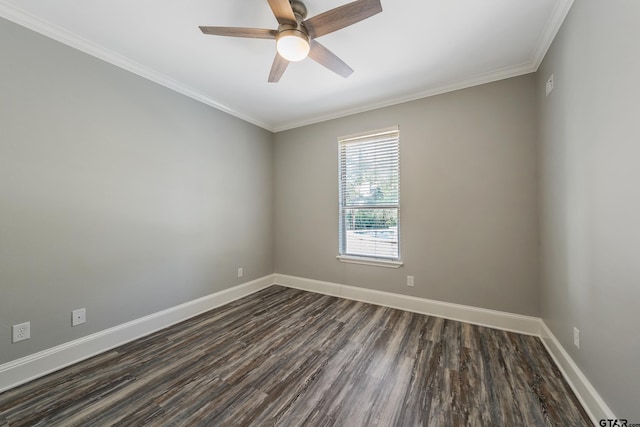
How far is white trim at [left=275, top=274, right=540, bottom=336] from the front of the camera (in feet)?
8.11

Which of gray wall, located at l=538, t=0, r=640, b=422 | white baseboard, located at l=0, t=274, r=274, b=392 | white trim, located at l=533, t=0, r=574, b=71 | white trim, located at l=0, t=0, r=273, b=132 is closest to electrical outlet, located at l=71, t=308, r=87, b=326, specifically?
white baseboard, located at l=0, t=274, r=274, b=392

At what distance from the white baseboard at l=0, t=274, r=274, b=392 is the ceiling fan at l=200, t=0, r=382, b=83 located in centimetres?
268

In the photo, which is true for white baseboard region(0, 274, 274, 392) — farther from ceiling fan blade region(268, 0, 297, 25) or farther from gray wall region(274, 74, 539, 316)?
ceiling fan blade region(268, 0, 297, 25)

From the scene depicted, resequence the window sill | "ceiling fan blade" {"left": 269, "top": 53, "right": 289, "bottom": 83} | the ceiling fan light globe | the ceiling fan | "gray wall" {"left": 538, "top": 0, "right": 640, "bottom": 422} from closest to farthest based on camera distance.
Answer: "gray wall" {"left": 538, "top": 0, "right": 640, "bottom": 422}, the ceiling fan, the ceiling fan light globe, "ceiling fan blade" {"left": 269, "top": 53, "right": 289, "bottom": 83}, the window sill

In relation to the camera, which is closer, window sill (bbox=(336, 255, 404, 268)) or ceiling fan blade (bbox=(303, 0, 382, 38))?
ceiling fan blade (bbox=(303, 0, 382, 38))

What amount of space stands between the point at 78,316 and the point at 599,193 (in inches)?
151

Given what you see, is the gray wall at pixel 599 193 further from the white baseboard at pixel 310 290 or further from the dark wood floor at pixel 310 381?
the dark wood floor at pixel 310 381

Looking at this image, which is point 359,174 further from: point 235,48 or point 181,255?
point 181,255

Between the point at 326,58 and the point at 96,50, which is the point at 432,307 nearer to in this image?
the point at 326,58

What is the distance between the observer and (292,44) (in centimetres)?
169

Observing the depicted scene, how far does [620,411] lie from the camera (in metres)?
1.22

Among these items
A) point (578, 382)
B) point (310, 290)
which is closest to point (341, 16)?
point (578, 382)

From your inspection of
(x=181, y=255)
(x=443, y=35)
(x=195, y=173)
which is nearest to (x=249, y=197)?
(x=195, y=173)

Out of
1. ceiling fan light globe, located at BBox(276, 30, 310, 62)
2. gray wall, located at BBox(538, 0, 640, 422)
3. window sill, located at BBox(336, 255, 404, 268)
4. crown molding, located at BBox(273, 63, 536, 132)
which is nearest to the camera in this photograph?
gray wall, located at BBox(538, 0, 640, 422)
